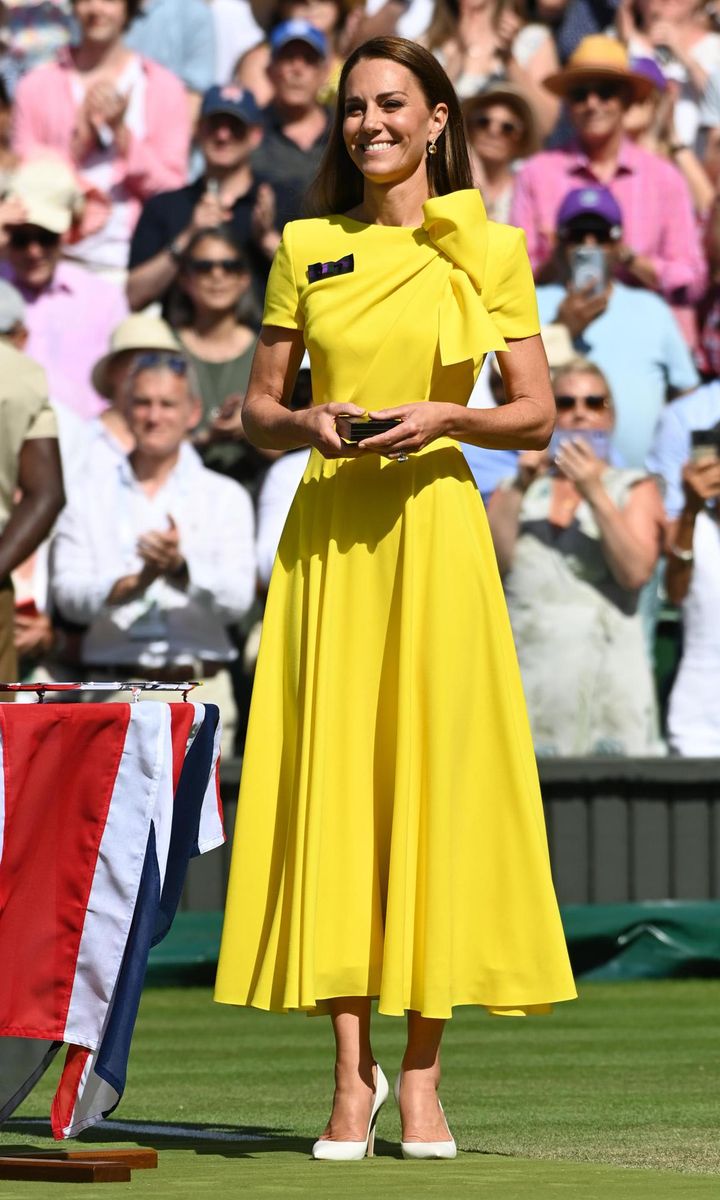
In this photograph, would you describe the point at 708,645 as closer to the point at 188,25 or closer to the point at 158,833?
the point at 188,25

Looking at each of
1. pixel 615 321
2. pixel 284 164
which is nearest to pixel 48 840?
pixel 615 321

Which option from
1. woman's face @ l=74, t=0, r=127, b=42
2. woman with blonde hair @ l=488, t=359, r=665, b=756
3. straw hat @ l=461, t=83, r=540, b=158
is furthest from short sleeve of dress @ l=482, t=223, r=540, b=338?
woman's face @ l=74, t=0, r=127, b=42

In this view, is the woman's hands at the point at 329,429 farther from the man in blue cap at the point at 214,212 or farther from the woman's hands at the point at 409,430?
the man in blue cap at the point at 214,212

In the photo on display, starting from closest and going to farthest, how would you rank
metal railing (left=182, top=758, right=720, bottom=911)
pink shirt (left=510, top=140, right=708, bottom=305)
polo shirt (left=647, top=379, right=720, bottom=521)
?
metal railing (left=182, top=758, right=720, bottom=911), polo shirt (left=647, top=379, right=720, bottom=521), pink shirt (left=510, top=140, right=708, bottom=305)

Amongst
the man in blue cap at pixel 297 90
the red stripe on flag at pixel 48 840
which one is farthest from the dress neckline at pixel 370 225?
the man in blue cap at pixel 297 90

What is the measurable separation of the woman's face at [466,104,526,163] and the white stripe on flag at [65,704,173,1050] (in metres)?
7.63

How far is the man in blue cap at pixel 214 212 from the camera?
10586mm

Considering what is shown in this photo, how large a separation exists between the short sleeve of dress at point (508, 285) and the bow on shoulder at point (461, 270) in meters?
0.04

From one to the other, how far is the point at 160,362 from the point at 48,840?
586 centimetres

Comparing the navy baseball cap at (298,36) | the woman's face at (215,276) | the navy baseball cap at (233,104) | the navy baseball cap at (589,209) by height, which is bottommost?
the woman's face at (215,276)

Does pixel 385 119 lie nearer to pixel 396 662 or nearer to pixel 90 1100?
pixel 396 662

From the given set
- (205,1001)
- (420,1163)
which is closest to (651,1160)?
(420,1163)

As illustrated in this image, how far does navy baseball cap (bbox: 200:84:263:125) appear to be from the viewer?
11.0 metres

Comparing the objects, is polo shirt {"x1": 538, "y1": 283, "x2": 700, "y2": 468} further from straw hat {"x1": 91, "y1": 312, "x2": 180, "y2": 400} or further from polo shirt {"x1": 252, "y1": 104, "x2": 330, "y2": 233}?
straw hat {"x1": 91, "y1": 312, "x2": 180, "y2": 400}
